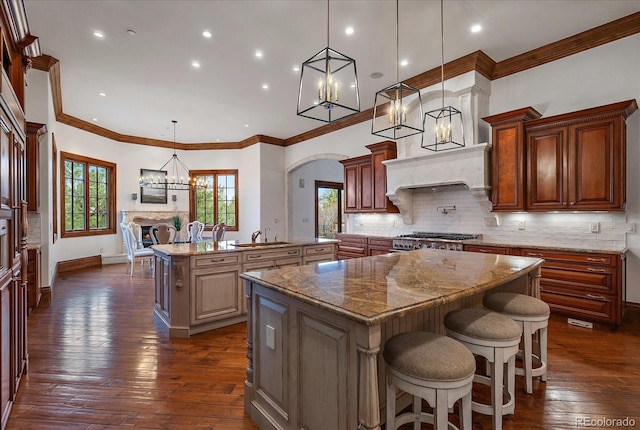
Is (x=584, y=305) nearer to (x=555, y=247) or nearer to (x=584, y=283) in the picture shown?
(x=584, y=283)

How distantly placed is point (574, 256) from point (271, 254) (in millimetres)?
3408

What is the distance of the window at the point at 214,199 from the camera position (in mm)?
9258

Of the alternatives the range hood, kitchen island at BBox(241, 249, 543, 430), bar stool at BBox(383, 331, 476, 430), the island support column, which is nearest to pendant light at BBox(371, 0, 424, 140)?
the range hood

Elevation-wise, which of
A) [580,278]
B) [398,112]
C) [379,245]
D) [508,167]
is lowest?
[580,278]

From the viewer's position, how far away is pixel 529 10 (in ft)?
11.0

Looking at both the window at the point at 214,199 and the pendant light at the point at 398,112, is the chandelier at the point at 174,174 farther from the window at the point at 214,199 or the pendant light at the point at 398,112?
the pendant light at the point at 398,112

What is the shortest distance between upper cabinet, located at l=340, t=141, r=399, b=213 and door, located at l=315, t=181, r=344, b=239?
3.06m

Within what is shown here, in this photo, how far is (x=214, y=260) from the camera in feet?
11.2

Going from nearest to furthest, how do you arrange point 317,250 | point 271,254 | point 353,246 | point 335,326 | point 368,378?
point 368,378 → point 335,326 → point 271,254 → point 317,250 → point 353,246

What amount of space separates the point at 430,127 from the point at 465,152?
2.87 ft

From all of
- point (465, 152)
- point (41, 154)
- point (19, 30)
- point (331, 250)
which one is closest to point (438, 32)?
point (465, 152)

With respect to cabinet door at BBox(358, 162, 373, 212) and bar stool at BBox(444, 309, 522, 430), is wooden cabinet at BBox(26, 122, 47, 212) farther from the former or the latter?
bar stool at BBox(444, 309, 522, 430)
